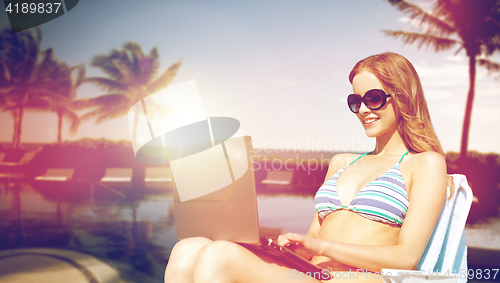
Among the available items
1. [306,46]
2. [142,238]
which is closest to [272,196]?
[306,46]

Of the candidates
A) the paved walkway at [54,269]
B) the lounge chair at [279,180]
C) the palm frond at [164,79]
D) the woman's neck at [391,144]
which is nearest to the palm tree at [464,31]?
the lounge chair at [279,180]

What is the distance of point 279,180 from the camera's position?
15.1 m

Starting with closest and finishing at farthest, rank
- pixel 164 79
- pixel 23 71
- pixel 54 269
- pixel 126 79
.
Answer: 1. pixel 54 269
2. pixel 23 71
3. pixel 126 79
4. pixel 164 79

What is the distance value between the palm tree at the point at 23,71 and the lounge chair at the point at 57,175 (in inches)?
82.9

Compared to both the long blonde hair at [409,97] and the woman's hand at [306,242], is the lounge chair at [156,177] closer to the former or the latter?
the long blonde hair at [409,97]

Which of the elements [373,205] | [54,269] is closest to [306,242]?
[373,205]

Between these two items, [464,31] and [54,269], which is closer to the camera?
[54,269]

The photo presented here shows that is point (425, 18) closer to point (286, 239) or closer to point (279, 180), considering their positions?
point (279, 180)

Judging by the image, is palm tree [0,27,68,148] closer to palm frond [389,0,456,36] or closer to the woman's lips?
palm frond [389,0,456,36]

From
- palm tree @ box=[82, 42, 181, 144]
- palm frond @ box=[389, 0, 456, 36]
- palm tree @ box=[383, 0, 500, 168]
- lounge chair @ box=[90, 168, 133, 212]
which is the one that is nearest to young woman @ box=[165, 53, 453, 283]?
palm frond @ box=[389, 0, 456, 36]

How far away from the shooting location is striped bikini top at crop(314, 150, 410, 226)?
4.35ft

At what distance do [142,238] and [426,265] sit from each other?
6.59 metres

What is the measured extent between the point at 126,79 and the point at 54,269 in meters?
17.6

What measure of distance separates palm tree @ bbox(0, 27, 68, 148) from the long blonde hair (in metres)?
15.6
